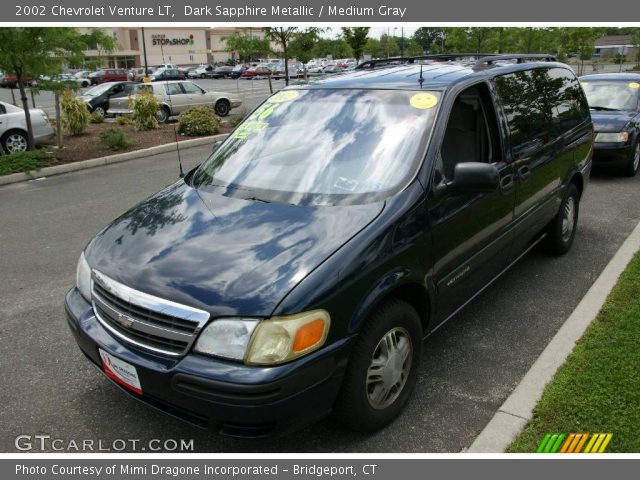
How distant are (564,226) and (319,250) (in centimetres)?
372

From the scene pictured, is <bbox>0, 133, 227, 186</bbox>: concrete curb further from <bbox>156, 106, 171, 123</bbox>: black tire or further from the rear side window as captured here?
the rear side window

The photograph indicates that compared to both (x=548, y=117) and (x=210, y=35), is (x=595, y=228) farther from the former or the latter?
(x=210, y=35)

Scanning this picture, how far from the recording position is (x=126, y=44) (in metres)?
89.9

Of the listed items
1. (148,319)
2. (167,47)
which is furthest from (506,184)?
(167,47)

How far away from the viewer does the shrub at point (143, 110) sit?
1573cm

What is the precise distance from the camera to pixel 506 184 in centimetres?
399

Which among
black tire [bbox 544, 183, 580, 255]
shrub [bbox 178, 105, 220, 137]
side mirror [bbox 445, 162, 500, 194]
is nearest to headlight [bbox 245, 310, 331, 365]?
side mirror [bbox 445, 162, 500, 194]

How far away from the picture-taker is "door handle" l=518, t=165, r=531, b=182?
4168mm

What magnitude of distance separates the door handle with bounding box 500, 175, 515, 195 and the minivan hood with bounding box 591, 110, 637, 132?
5960 millimetres

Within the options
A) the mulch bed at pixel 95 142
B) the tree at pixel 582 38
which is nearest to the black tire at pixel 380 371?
the mulch bed at pixel 95 142

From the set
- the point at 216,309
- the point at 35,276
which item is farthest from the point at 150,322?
the point at 35,276

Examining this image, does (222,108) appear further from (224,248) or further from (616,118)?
(224,248)

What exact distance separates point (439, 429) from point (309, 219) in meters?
1.37

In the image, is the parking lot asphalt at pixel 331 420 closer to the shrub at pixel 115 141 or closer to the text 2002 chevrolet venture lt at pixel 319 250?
the text 2002 chevrolet venture lt at pixel 319 250
